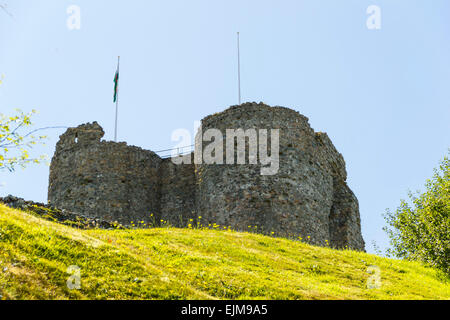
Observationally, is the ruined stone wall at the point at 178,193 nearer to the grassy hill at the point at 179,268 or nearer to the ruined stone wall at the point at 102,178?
the ruined stone wall at the point at 102,178

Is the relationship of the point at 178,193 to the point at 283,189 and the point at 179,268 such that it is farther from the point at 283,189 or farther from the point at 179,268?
the point at 179,268

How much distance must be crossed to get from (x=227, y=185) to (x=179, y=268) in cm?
1085

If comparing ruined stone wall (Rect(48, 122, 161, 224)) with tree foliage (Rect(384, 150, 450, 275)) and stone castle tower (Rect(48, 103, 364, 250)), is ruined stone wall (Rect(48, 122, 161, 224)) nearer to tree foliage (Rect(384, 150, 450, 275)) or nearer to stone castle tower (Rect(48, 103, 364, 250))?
stone castle tower (Rect(48, 103, 364, 250))

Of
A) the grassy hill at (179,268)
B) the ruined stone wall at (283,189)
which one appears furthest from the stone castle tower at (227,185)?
the grassy hill at (179,268)

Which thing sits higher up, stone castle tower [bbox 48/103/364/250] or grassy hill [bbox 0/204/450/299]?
stone castle tower [bbox 48/103/364/250]

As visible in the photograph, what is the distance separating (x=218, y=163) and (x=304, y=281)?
37.9ft

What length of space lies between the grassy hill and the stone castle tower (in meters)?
4.63

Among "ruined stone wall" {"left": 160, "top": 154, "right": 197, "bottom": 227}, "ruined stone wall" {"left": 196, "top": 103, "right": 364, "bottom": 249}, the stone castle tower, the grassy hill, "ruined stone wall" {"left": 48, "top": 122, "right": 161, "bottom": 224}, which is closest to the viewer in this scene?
the grassy hill

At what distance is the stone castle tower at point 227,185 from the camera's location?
74.5 feet

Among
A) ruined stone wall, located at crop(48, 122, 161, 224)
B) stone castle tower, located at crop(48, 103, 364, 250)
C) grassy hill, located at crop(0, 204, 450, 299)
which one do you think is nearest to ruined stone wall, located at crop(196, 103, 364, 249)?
stone castle tower, located at crop(48, 103, 364, 250)

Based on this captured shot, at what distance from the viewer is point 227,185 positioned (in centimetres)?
2331

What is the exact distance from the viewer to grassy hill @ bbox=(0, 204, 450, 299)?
396 inches

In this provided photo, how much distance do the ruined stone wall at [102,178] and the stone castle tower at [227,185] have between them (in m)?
0.05
